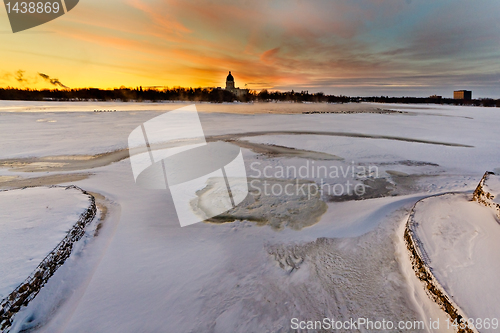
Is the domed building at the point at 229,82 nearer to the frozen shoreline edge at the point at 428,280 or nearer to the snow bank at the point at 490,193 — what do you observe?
the snow bank at the point at 490,193

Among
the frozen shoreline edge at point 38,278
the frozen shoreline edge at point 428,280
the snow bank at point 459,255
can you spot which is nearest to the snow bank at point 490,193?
the snow bank at point 459,255

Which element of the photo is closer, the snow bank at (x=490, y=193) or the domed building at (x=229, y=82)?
the snow bank at (x=490, y=193)

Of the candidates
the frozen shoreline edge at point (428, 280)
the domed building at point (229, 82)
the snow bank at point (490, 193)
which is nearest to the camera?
the frozen shoreline edge at point (428, 280)

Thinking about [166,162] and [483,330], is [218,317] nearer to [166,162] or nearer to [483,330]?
[483,330]

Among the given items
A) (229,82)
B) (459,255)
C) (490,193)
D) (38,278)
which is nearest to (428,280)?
(459,255)

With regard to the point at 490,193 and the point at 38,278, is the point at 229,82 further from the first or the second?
the point at 38,278

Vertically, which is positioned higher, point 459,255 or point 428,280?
point 459,255

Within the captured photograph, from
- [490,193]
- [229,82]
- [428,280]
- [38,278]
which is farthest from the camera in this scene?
[229,82]

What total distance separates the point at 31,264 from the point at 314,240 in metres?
3.28

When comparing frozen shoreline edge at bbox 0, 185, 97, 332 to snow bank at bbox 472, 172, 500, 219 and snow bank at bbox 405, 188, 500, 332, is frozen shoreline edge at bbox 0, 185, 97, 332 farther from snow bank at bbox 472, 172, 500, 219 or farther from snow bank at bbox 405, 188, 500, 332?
snow bank at bbox 472, 172, 500, 219

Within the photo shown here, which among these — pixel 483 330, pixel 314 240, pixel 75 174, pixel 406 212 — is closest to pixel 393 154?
pixel 406 212

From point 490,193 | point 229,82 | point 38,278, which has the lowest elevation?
point 38,278

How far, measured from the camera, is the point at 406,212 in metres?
3.62

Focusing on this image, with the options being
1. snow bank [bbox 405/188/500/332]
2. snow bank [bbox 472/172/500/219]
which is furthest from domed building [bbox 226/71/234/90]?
snow bank [bbox 405/188/500/332]
